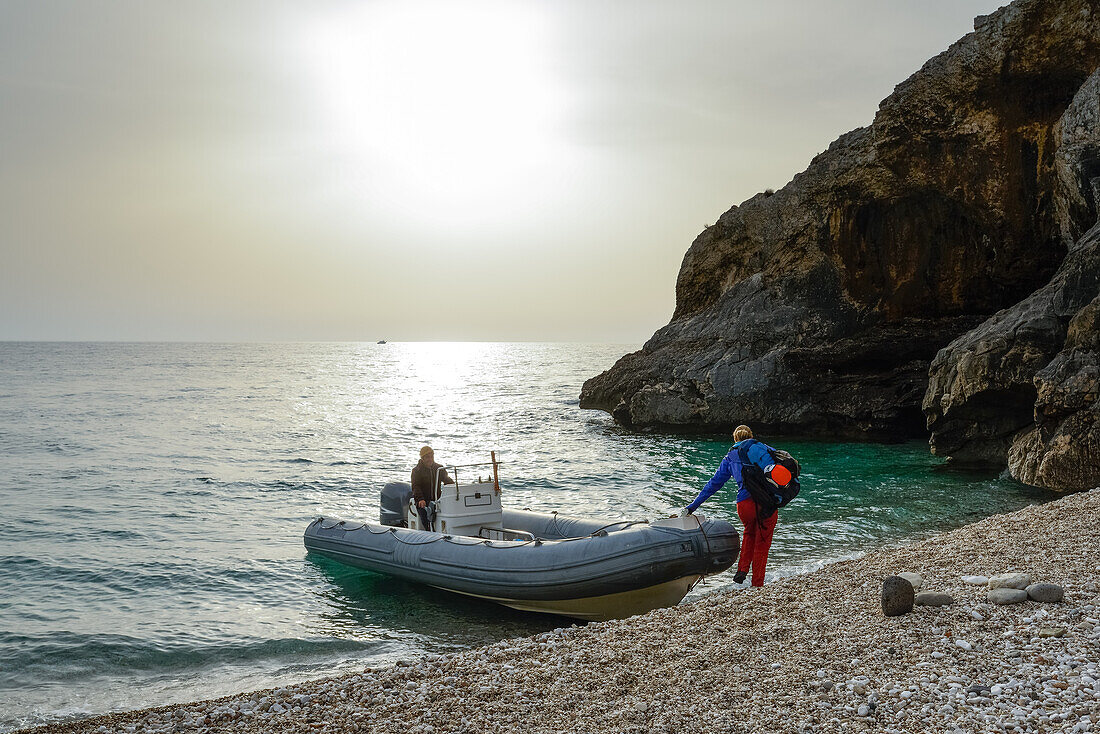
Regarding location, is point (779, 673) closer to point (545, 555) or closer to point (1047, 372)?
point (545, 555)

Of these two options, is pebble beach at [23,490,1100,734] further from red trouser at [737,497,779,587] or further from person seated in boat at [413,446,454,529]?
person seated in boat at [413,446,454,529]

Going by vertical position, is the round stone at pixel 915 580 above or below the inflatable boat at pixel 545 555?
above

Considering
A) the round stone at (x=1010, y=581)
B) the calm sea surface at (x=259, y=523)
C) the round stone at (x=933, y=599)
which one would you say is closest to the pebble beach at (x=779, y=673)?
the round stone at (x=933, y=599)

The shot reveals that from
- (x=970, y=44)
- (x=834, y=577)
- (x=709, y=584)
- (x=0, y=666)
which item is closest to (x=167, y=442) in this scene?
(x=0, y=666)

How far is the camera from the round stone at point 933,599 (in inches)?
211

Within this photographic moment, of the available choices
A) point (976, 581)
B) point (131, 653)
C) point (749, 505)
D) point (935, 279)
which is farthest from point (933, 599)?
point (935, 279)

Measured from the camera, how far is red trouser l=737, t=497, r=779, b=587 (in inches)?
299

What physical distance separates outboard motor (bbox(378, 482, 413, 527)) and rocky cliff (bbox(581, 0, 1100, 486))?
11.1 metres

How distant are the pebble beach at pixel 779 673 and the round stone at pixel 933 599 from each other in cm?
4

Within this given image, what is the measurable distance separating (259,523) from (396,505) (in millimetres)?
4493

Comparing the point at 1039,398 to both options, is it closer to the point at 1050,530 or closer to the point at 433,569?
the point at 1050,530

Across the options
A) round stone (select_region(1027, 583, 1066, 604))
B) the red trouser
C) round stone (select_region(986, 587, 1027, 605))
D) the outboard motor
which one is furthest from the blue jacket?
the outboard motor

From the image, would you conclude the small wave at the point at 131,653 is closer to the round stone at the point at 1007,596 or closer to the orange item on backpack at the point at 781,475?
the orange item on backpack at the point at 781,475

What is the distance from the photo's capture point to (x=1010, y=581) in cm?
545
